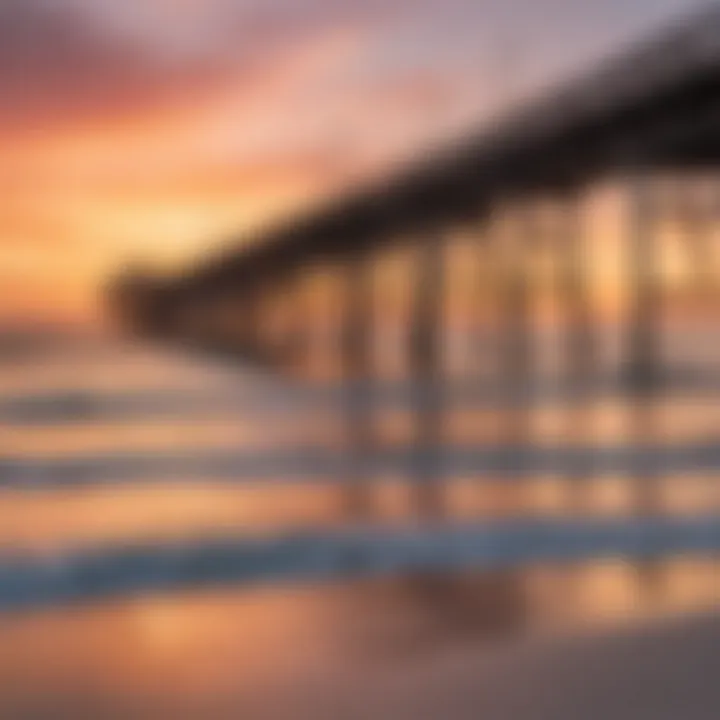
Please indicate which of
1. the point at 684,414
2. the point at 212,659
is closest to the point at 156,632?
the point at 212,659

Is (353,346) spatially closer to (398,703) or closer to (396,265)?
(396,265)

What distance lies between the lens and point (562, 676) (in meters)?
2.92

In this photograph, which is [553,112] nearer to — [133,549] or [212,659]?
[133,549]

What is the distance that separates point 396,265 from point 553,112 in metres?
8.70

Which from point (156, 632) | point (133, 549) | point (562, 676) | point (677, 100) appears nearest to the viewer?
point (562, 676)

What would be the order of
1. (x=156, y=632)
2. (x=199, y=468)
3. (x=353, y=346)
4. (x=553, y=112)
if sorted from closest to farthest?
(x=156, y=632)
(x=199, y=468)
(x=553, y=112)
(x=353, y=346)

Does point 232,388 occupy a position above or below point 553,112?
below

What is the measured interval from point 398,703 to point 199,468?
4.44 metres

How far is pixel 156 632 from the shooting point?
3.35m

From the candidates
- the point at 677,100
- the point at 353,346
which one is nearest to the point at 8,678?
the point at 677,100

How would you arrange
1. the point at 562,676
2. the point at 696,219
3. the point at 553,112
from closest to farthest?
the point at 562,676, the point at 553,112, the point at 696,219

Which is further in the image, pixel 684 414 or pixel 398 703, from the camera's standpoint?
pixel 684 414

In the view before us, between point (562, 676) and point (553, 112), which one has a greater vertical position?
point (553, 112)

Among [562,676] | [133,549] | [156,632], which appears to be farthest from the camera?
[133,549]
